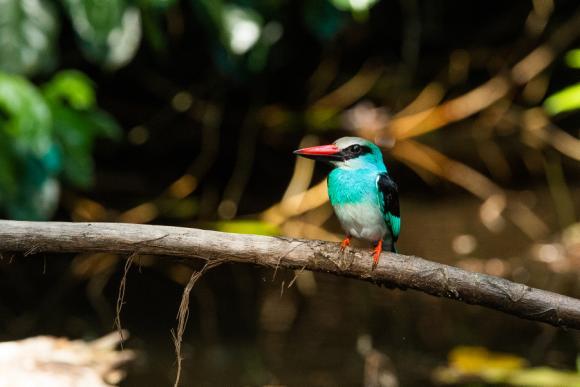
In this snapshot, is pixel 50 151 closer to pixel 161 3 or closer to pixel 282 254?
pixel 161 3

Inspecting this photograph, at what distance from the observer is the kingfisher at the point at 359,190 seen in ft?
9.87

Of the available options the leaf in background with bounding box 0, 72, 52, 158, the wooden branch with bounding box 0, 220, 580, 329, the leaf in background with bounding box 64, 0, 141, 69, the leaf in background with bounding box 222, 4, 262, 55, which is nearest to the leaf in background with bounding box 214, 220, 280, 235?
the leaf in background with bounding box 222, 4, 262, 55

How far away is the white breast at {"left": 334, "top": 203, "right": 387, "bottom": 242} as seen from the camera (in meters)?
3.00

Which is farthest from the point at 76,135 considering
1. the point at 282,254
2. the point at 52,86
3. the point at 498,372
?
the point at 498,372

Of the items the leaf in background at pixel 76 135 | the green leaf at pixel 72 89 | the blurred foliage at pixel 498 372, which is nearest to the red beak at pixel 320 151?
the blurred foliage at pixel 498 372

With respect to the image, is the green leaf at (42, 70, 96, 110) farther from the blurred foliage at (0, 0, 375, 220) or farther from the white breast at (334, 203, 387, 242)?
the white breast at (334, 203, 387, 242)

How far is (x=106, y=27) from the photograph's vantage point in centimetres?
423

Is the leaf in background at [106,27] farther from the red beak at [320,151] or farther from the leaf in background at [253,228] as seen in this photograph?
the red beak at [320,151]

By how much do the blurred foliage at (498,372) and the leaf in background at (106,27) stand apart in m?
2.48

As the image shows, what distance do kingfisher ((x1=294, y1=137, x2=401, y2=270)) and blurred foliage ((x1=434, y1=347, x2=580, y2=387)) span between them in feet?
3.05

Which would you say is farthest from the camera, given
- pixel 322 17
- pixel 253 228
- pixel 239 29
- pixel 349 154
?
pixel 322 17

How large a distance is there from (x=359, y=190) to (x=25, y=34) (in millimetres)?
2309

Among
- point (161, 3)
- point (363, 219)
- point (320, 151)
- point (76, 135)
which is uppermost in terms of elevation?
point (161, 3)

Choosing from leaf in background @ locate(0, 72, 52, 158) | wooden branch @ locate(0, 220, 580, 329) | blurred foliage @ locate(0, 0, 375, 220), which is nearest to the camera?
wooden branch @ locate(0, 220, 580, 329)
